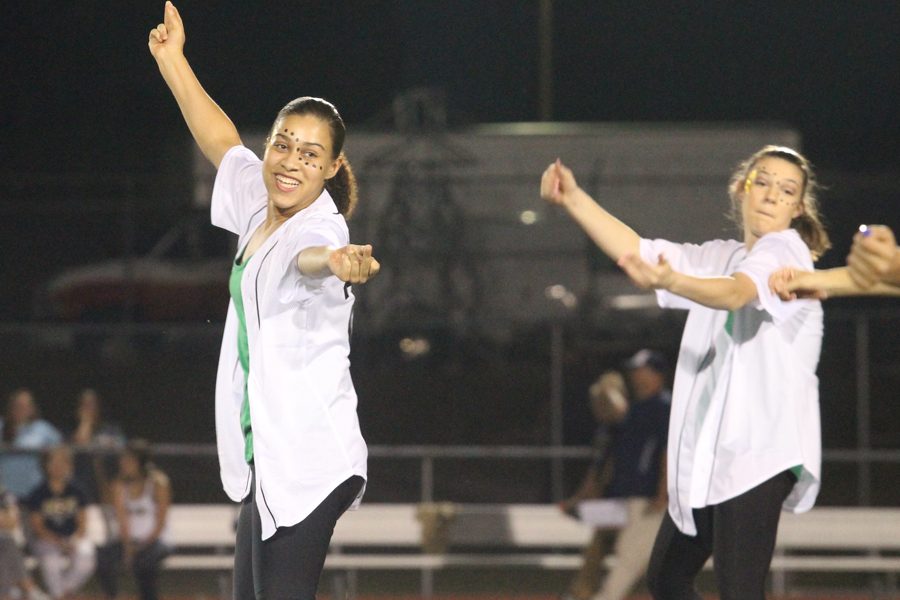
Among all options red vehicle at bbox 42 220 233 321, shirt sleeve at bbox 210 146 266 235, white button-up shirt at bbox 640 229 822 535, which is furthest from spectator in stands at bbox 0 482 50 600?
red vehicle at bbox 42 220 233 321

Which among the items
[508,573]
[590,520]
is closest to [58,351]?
[508,573]

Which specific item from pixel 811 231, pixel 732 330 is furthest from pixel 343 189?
pixel 811 231

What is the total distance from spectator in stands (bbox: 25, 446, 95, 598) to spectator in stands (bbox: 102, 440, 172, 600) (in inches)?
8.5

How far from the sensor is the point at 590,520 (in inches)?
351

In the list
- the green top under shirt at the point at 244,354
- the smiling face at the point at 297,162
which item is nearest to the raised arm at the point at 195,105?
the smiling face at the point at 297,162

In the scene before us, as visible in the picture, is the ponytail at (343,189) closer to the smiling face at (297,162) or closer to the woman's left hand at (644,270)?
the smiling face at (297,162)

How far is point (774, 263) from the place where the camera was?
3961mm

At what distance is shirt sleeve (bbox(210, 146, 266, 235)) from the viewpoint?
4.07 m

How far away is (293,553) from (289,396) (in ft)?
→ 1.19

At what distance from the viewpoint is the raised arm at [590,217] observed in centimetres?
438

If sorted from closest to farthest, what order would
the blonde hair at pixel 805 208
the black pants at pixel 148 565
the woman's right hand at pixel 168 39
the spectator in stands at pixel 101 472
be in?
1. the blonde hair at pixel 805 208
2. the woman's right hand at pixel 168 39
3. the black pants at pixel 148 565
4. the spectator in stands at pixel 101 472

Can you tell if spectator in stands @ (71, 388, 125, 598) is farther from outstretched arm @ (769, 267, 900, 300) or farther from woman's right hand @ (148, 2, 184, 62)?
outstretched arm @ (769, 267, 900, 300)

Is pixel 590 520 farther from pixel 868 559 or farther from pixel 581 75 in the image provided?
pixel 581 75

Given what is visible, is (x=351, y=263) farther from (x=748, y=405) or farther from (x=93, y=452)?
(x=93, y=452)
